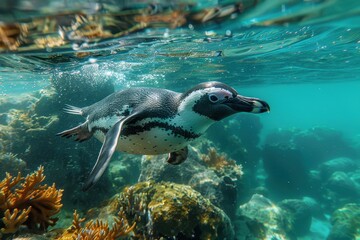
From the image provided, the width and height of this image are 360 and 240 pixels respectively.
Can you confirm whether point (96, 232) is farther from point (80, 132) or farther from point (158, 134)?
point (80, 132)

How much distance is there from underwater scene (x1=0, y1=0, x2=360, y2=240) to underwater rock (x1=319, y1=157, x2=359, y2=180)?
1.00ft

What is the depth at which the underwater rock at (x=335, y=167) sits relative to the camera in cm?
2030

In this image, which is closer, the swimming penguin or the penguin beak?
the penguin beak

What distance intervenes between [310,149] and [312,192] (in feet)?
27.5

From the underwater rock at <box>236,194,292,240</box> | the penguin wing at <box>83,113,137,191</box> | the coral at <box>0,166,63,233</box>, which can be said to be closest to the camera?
the penguin wing at <box>83,113,137,191</box>

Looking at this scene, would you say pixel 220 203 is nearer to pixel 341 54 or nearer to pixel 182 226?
pixel 182 226

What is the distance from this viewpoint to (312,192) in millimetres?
18031

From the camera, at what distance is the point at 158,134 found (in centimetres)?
412

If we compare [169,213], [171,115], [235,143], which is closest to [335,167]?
[235,143]

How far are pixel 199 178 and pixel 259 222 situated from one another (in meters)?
2.77

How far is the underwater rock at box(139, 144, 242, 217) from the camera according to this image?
8586 mm

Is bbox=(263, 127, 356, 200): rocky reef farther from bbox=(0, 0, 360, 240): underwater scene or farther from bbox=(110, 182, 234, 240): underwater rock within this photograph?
bbox=(110, 182, 234, 240): underwater rock

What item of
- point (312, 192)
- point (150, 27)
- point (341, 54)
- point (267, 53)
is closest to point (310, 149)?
point (312, 192)

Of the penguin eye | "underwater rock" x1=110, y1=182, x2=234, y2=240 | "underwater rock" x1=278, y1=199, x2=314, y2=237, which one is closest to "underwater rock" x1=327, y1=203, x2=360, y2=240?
"underwater rock" x1=278, y1=199, x2=314, y2=237
